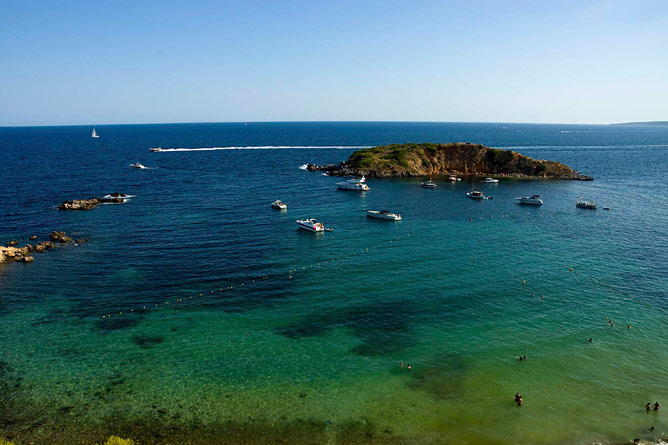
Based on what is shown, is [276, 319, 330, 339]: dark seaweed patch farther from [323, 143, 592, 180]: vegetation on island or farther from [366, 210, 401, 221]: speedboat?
[323, 143, 592, 180]: vegetation on island

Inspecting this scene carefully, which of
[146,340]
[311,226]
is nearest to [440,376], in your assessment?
[146,340]

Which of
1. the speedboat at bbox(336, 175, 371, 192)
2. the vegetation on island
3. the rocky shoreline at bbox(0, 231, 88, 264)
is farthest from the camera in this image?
the vegetation on island

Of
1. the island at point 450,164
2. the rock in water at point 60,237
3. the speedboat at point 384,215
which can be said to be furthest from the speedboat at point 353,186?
the rock in water at point 60,237

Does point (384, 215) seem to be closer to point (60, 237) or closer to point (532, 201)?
point (532, 201)

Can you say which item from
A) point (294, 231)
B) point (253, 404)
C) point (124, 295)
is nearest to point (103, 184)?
point (294, 231)

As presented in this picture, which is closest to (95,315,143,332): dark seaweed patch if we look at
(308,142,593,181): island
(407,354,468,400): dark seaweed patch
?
(407,354,468,400): dark seaweed patch

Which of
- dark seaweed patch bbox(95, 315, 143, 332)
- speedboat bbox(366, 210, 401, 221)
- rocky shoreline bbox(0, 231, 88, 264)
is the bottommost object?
dark seaweed patch bbox(95, 315, 143, 332)
